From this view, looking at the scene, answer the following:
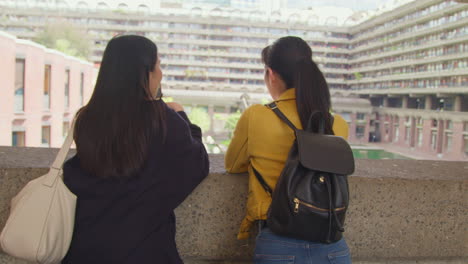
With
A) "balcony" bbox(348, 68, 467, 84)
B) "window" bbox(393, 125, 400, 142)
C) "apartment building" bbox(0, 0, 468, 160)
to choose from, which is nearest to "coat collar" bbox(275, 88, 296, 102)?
"balcony" bbox(348, 68, 467, 84)

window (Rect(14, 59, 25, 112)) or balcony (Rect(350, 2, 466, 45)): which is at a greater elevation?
balcony (Rect(350, 2, 466, 45))

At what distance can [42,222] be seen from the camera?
0.87m

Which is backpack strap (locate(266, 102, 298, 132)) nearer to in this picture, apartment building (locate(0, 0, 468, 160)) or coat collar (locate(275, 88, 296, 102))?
coat collar (locate(275, 88, 296, 102))

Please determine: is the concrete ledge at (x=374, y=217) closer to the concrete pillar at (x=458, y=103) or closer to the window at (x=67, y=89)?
the window at (x=67, y=89)

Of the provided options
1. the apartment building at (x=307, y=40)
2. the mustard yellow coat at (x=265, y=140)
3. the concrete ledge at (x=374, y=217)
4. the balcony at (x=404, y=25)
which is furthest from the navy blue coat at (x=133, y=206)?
the apartment building at (x=307, y=40)

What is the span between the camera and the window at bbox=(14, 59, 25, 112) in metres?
13.5

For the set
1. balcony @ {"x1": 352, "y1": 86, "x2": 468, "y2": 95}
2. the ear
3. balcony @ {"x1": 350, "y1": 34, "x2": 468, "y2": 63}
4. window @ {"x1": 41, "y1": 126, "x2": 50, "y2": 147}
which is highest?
balcony @ {"x1": 350, "y1": 34, "x2": 468, "y2": 63}

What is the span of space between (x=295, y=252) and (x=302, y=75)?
421 millimetres

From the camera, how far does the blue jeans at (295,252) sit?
1.01m

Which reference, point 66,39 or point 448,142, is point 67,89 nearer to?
point 448,142

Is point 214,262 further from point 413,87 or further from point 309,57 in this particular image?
point 413,87

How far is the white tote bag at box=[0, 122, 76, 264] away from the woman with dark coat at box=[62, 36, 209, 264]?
0.11 feet

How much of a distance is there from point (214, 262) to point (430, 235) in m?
0.74

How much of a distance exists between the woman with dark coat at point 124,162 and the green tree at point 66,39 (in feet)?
139
